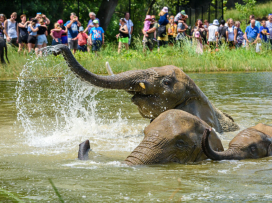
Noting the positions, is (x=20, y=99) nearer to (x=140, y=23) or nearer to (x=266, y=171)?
(x=266, y=171)

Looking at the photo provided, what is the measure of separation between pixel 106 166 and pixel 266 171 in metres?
1.61

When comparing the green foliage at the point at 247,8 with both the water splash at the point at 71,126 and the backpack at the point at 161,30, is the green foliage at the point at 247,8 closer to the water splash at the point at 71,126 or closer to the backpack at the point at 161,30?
the backpack at the point at 161,30

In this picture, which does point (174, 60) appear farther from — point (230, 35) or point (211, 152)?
point (211, 152)

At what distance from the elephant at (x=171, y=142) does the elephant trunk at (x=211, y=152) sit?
22cm

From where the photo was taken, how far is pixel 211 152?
468 cm

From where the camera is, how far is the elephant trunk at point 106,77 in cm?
565

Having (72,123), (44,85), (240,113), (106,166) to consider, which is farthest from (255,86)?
(106,166)

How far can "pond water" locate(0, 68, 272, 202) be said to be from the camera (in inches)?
151

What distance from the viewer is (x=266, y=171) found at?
4777 millimetres

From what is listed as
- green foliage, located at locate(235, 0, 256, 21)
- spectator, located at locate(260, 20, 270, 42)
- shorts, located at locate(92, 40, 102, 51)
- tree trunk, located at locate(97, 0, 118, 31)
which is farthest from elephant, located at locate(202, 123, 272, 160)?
green foliage, located at locate(235, 0, 256, 21)

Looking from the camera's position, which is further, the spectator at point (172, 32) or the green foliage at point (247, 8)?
the green foliage at point (247, 8)

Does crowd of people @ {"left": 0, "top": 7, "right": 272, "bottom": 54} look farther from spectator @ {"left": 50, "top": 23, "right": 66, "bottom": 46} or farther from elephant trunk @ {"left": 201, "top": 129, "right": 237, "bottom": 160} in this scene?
elephant trunk @ {"left": 201, "top": 129, "right": 237, "bottom": 160}

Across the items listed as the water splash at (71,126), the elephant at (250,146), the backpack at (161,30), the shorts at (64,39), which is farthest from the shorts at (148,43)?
the elephant at (250,146)

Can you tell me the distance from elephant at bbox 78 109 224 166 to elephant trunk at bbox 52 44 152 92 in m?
1.21
